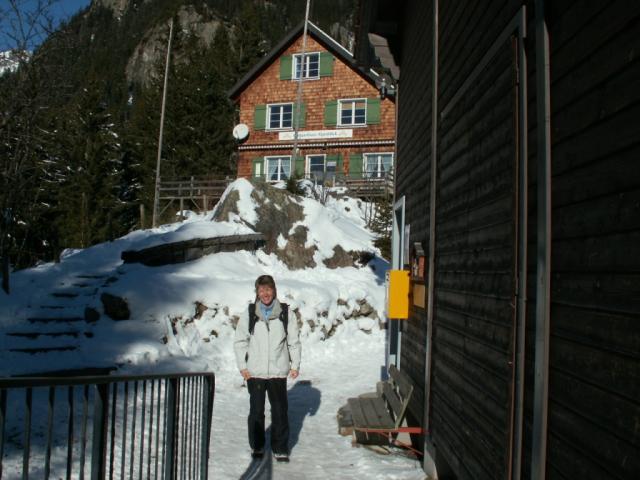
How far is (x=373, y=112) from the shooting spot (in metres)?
27.9

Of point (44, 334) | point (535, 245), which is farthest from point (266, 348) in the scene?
point (44, 334)

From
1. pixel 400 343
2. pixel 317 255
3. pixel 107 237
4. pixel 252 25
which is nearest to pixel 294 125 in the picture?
pixel 107 237

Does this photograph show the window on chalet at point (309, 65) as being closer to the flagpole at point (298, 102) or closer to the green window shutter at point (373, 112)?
the flagpole at point (298, 102)

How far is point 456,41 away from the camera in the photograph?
211 inches

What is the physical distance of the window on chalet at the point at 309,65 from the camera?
28812 millimetres

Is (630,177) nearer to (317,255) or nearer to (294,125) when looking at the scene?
(317,255)

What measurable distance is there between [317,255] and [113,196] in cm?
2017

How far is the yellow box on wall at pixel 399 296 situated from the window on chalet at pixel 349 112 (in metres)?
21.4

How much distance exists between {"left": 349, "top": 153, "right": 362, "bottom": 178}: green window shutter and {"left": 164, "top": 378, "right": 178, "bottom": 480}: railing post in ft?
79.2

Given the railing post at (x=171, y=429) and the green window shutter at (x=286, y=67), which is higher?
the green window shutter at (x=286, y=67)

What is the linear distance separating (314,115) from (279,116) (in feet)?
6.40

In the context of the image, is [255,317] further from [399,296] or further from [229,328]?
[229,328]

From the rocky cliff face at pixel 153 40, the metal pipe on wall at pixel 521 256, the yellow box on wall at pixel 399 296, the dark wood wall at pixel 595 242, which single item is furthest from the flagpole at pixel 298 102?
the rocky cliff face at pixel 153 40

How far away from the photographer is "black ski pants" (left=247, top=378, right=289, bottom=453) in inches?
227
